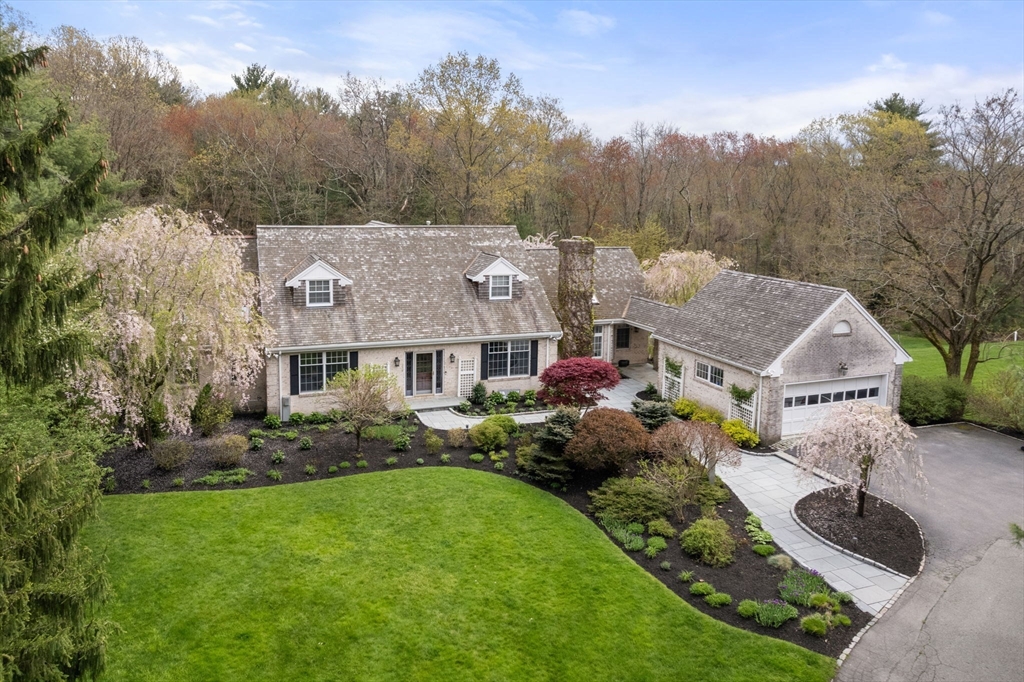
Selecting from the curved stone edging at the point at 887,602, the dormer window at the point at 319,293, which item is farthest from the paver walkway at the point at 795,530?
the dormer window at the point at 319,293

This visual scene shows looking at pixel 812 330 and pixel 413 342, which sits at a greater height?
pixel 812 330

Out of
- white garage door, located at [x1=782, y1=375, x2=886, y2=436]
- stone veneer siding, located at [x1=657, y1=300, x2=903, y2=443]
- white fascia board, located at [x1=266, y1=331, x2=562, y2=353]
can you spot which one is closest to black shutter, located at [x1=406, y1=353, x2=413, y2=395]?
white fascia board, located at [x1=266, y1=331, x2=562, y2=353]

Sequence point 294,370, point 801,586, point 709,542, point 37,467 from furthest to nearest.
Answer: point 294,370 < point 709,542 < point 801,586 < point 37,467

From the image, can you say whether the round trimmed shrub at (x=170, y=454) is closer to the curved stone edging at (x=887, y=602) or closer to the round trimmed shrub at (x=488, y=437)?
the round trimmed shrub at (x=488, y=437)

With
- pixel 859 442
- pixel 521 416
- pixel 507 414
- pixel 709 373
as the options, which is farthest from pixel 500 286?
pixel 859 442

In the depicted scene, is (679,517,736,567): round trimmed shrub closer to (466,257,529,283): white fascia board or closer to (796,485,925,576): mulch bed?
(796,485,925,576): mulch bed

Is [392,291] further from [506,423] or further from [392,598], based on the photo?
[392,598]

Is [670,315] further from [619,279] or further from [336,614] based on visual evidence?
[336,614]
